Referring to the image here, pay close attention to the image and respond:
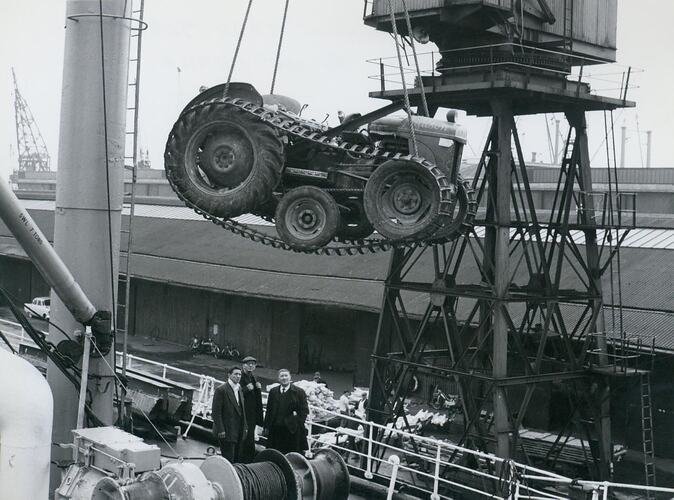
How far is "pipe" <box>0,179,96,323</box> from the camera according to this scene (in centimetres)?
1092

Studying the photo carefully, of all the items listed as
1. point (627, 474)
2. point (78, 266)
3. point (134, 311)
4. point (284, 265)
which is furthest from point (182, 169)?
point (134, 311)

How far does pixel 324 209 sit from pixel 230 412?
12.1 feet

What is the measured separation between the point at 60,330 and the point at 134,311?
1195 inches

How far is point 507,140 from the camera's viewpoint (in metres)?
19.2

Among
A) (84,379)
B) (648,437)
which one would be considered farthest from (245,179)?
(648,437)

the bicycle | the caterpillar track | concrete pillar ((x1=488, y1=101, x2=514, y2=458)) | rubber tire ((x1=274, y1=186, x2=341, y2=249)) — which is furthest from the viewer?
the bicycle

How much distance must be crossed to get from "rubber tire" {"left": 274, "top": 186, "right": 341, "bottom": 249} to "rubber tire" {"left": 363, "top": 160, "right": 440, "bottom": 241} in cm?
59

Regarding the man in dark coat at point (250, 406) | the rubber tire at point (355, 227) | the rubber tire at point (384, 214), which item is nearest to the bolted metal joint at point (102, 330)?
Result: the man in dark coat at point (250, 406)

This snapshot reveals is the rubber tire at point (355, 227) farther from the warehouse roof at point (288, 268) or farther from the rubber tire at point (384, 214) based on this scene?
the warehouse roof at point (288, 268)

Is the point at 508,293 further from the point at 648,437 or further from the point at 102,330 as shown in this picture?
the point at 102,330

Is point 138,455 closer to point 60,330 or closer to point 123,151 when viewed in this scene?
point 60,330

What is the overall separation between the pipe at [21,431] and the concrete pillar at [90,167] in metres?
5.39

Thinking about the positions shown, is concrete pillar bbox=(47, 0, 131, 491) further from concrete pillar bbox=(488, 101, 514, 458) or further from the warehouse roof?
the warehouse roof

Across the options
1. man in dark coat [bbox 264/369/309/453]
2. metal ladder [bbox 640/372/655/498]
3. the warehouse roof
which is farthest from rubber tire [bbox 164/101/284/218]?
the warehouse roof
